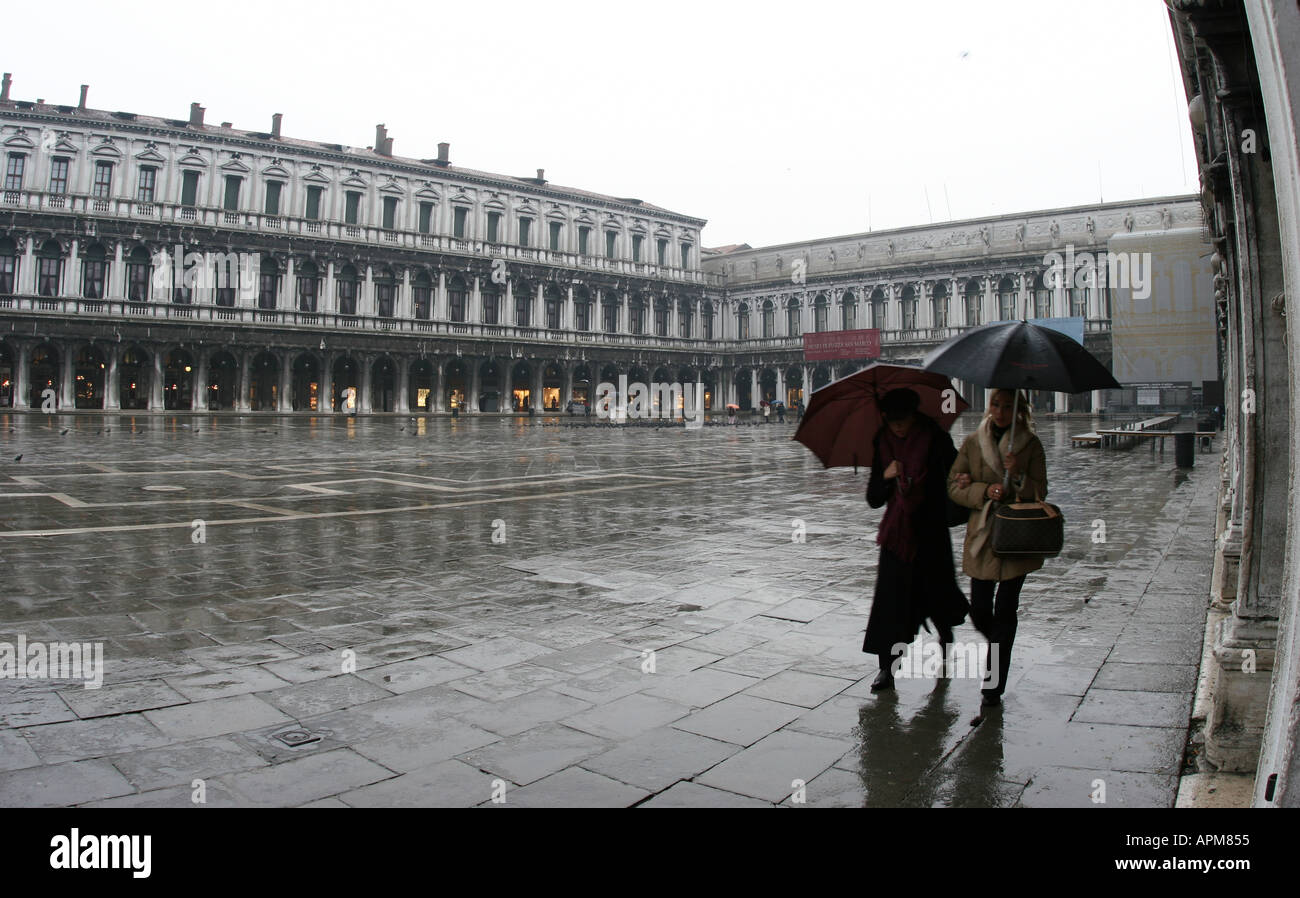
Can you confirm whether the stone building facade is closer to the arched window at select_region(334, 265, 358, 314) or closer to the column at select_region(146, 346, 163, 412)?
the column at select_region(146, 346, 163, 412)

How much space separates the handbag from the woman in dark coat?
1.25 feet

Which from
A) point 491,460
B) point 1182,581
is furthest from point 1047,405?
point 1182,581

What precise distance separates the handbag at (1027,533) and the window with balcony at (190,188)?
4476 cm

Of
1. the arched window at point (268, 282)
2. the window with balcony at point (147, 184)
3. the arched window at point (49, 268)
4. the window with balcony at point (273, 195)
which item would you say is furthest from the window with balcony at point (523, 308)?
the arched window at point (49, 268)

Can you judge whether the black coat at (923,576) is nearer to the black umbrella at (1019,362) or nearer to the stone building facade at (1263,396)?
the black umbrella at (1019,362)

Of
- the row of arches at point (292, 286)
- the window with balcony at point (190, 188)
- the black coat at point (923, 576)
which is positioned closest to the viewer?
the black coat at point (923, 576)

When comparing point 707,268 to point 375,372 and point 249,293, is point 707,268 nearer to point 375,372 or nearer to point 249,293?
point 375,372

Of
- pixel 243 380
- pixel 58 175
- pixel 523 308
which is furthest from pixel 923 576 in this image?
pixel 523 308

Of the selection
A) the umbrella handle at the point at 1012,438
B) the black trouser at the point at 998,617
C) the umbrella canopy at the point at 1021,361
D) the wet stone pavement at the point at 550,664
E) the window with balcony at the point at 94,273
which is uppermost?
the window with balcony at the point at 94,273

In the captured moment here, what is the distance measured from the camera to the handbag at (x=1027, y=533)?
3408 mm

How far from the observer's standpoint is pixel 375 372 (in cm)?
4522

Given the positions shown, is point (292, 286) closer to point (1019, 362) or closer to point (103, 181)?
point (103, 181)

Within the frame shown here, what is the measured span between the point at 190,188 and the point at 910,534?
45.0 meters
